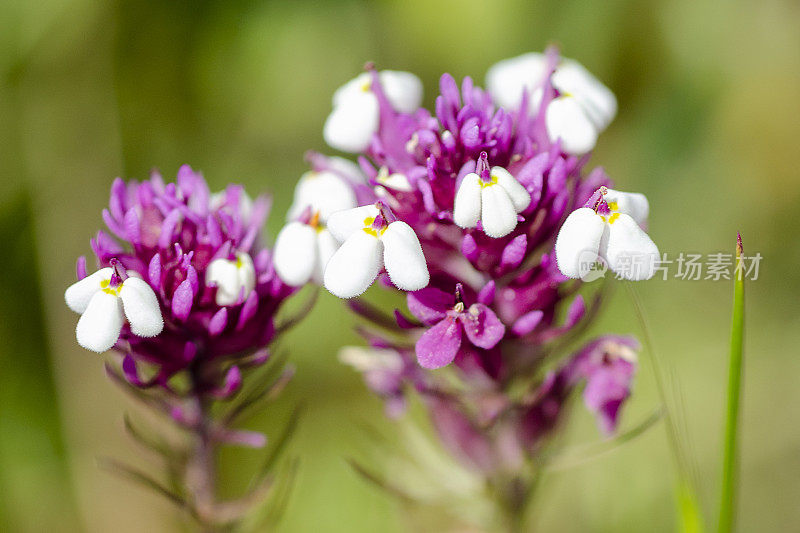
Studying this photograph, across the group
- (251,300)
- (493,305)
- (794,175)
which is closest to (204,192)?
(251,300)

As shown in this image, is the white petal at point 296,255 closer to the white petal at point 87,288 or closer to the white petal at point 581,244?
the white petal at point 87,288

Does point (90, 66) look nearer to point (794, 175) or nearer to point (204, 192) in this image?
point (204, 192)

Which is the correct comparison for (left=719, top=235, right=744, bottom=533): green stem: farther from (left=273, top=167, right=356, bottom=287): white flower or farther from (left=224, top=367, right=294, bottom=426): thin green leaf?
(left=224, top=367, right=294, bottom=426): thin green leaf

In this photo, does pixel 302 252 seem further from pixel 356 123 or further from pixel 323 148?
pixel 323 148

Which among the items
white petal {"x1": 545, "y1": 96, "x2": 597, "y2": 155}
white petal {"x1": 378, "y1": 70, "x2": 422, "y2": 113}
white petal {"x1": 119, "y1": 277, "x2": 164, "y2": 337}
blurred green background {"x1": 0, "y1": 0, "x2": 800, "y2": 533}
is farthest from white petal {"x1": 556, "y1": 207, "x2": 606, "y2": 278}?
blurred green background {"x1": 0, "y1": 0, "x2": 800, "y2": 533}

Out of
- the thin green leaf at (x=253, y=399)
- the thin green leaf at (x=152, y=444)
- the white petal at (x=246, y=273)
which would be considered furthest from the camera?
the thin green leaf at (x=253, y=399)

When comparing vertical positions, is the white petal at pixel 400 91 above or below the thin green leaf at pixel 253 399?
above

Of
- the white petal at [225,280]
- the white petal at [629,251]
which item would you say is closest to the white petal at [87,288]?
the white petal at [225,280]

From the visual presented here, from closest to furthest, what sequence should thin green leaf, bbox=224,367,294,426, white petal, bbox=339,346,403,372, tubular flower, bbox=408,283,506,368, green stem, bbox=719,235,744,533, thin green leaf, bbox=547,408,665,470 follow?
green stem, bbox=719,235,744,533
tubular flower, bbox=408,283,506,368
thin green leaf, bbox=224,367,294,426
thin green leaf, bbox=547,408,665,470
white petal, bbox=339,346,403,372
